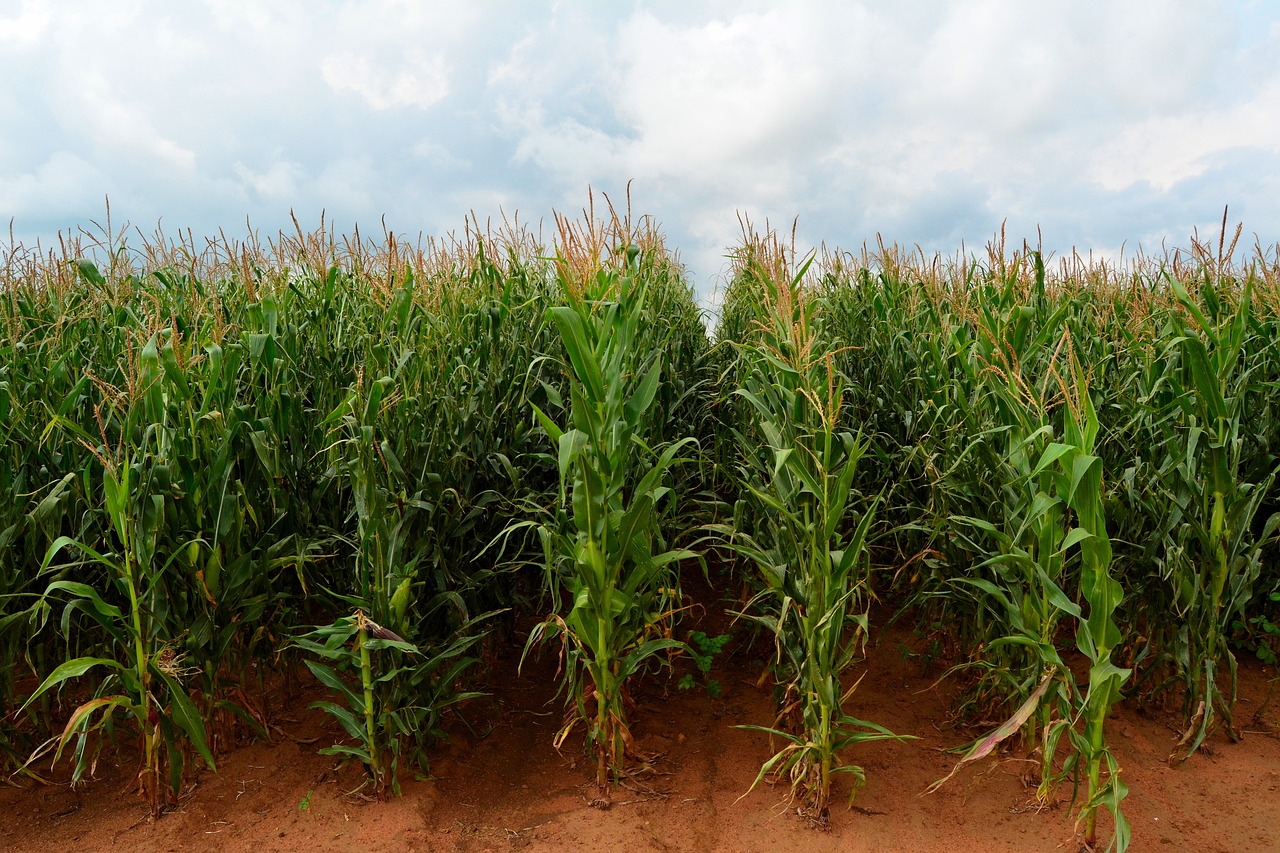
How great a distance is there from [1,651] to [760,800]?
3584mm

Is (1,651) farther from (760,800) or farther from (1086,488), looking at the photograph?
(1086,488)

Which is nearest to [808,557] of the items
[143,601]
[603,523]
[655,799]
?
[603,523]

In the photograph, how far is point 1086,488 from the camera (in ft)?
9.65

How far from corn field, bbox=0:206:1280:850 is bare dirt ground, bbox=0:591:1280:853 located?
128 mm

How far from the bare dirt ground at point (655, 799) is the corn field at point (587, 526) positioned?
0.13m

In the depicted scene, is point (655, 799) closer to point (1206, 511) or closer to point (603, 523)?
point (603, 523)

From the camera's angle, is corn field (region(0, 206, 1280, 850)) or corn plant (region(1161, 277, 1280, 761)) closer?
corn field (region(0, 206, 1280, 850))

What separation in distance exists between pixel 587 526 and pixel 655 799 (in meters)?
1.28

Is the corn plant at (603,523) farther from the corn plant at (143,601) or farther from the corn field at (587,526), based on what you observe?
the corn plant at (143,601)

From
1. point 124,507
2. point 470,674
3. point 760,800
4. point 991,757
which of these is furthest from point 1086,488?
point 124,507

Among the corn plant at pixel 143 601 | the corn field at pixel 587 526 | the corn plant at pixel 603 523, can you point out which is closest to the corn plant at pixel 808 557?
the corn field at pixel 587 526

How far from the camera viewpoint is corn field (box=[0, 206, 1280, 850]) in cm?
316

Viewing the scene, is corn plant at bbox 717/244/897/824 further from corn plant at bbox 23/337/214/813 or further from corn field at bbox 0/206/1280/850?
corn plant at bbox 23/337/214/813

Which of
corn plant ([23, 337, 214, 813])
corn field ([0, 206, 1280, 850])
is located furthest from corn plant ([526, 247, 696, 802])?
corn plant ([23, 337, 214, 813])
